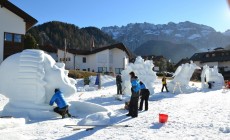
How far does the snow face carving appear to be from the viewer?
12.0 m

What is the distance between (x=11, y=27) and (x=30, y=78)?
70.6 ft

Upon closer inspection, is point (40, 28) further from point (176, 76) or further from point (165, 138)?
point (165, 138)

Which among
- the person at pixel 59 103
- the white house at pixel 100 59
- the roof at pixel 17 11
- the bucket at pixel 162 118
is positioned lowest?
the bucket at pixel 162 118

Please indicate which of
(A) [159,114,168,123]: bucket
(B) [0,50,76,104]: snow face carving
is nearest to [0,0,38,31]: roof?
(B) [0,50,76,104]: snow face carving

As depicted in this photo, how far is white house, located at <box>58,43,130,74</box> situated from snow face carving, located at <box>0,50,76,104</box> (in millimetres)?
43263

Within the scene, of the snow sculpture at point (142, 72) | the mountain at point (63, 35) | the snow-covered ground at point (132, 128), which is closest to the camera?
the snow-covered ground at point (132, 128)

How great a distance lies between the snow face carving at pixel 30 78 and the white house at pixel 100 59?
4326 cm

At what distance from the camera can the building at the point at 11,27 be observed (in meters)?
31.3

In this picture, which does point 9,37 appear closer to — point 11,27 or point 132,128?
point 11,27

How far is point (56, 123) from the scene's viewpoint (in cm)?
1056

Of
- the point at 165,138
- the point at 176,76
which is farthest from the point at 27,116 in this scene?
the point at 176,76

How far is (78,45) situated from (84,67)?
64.3 m

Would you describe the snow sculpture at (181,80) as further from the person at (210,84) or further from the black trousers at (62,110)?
the black trousers at (62,110)

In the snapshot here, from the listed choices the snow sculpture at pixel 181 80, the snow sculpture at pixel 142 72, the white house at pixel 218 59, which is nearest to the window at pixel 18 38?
the snow sculpture at pixel 142 72
